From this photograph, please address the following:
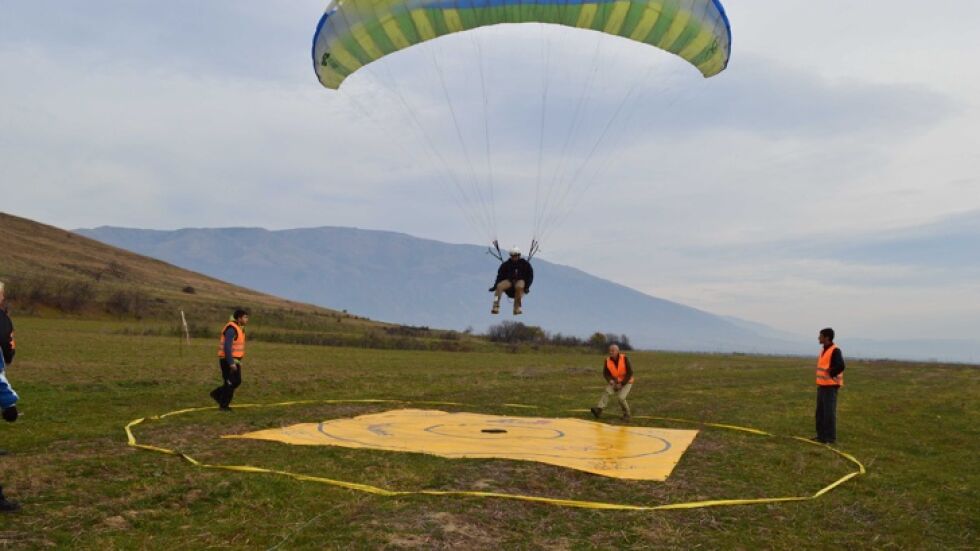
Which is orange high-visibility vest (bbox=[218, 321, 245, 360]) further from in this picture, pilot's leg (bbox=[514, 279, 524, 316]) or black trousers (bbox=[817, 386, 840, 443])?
black trousers (bbox=[817, 386, 840, 443])

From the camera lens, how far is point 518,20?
51.4 feet

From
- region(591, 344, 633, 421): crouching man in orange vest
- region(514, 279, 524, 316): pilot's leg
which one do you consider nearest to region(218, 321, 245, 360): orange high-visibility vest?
region(514, 279, 524, 316): pilot's leg

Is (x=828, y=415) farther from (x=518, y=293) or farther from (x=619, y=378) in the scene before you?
(x=518, y=293)

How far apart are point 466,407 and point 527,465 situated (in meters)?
7.69

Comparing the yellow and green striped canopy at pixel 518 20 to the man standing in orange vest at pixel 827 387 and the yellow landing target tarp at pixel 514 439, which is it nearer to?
the man standing in orange vest at pixel 827 387

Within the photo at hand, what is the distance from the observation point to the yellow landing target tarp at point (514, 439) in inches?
416

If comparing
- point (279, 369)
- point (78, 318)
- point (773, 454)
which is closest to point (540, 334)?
point (78, 318)

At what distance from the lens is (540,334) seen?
7138 centimetres

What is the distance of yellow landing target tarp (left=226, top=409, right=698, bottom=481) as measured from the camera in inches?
416

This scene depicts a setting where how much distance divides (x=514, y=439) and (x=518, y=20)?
28.3 feet

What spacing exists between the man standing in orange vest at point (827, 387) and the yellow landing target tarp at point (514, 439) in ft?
7.55

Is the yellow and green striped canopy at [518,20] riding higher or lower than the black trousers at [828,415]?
higher

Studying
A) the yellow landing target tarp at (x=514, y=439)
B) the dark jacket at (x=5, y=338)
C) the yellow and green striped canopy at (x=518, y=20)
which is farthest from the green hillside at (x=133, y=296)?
the dark jacket at (x=5, y=338)

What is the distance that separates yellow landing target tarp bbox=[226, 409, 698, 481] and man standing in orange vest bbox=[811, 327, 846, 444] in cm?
230
